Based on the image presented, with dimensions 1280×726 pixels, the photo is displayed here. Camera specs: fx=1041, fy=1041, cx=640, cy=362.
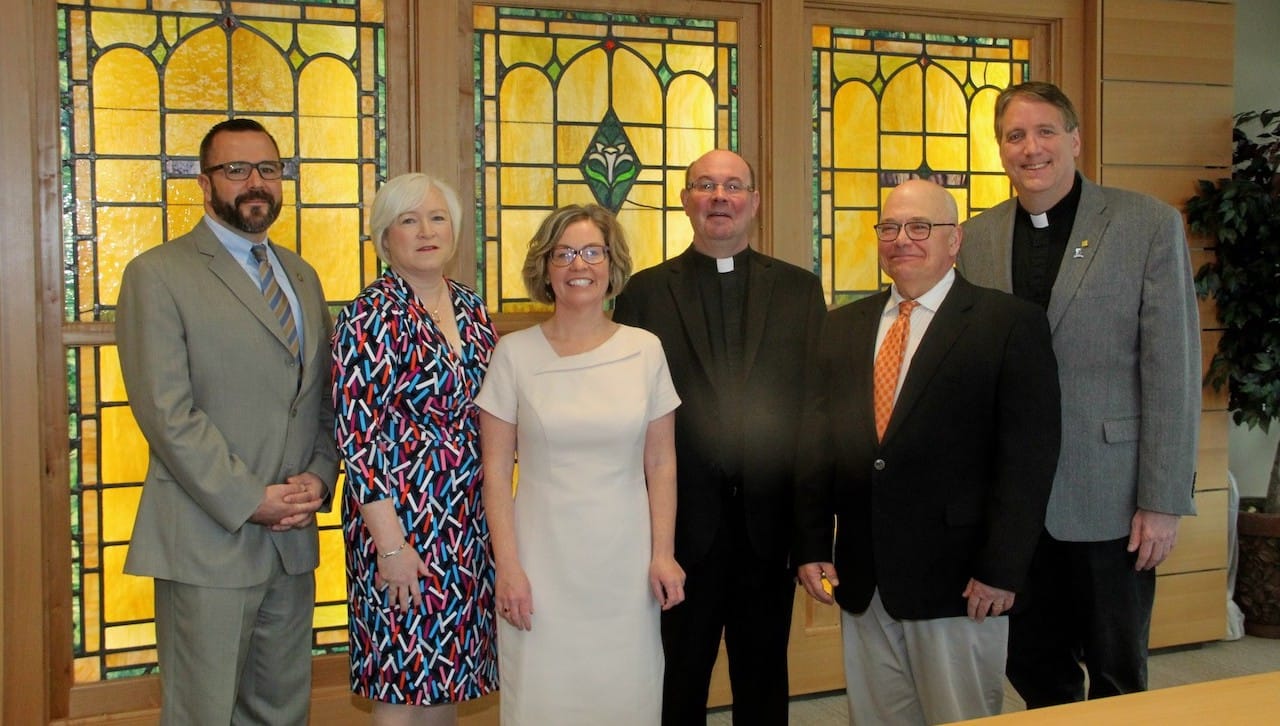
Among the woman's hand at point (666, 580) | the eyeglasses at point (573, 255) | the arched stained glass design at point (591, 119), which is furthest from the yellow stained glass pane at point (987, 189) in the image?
the woman's hand at point (666, 580)

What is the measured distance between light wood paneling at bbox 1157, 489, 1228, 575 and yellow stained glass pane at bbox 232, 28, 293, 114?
3.79m

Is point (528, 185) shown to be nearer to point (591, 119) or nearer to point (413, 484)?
point (591, 119)

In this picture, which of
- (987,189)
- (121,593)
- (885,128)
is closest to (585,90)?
(885,128)

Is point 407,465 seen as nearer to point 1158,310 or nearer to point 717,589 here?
point 717,589

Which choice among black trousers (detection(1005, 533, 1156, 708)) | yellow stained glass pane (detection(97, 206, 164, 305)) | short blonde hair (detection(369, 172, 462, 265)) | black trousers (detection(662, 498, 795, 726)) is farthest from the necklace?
black trousers (detection(1005, 533, 1156, 708))

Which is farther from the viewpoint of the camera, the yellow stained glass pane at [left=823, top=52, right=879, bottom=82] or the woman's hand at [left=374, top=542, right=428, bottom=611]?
the yellow stained glass pane at [left=823, top=52, right=879, bottom=82]

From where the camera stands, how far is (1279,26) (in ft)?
15.7

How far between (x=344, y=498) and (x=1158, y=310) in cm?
194

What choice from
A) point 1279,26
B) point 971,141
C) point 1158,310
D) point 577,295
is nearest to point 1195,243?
point 971,141

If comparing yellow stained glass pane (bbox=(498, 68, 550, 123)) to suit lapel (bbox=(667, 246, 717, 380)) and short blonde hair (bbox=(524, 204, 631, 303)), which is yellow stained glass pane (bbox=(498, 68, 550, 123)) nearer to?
suit lapel (bbox=(667, 246, 717, 380))

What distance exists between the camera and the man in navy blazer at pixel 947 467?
2.22m

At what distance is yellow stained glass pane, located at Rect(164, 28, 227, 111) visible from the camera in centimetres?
329

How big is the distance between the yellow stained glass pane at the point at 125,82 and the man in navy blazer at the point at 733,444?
5.71ft

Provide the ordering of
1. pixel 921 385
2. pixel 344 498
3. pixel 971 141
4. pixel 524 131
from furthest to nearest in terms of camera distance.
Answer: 1. pixel 971 141
2. pixel 524 131
3. pixel 344 498
4. pixel 921 385
